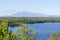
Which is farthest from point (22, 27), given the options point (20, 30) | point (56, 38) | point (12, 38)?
point (56, 38)

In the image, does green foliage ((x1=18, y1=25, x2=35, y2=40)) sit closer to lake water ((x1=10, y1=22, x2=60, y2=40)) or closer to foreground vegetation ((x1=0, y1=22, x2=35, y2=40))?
foreground vegetation ((x1=0, y1=22, x2=35, y2=40))

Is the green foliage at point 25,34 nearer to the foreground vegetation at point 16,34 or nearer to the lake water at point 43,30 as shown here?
the foreground vegetation at point 16,34

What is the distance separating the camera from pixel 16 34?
1717cm

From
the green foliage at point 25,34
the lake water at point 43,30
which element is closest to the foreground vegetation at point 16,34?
the green foliage at point 25,34

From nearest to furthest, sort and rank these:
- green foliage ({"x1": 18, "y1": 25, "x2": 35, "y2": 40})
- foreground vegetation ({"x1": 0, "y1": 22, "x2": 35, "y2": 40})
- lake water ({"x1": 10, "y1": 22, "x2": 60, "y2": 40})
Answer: foreground vegetation ({"x1": 0, "y1": 22, "x2": 35, "y2": 40}) < green foliage ({"x1": 18, "y1": 25, "x2": 35, "y2": 40}) < lake water ({"x1": 10, "y1": 22, "x2": 60, "y2": 40})

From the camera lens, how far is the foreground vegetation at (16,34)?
1619 cm

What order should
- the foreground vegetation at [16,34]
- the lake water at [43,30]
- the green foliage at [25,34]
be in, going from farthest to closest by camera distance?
the lake water at [43,30] < the green foliage at [25,34] < the foreground vegetation at [16,34]

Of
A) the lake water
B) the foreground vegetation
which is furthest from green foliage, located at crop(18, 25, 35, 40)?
the lake water

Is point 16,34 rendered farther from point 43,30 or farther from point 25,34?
point 43,30

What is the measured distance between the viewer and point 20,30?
17.3m

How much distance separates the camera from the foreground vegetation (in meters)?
16.2

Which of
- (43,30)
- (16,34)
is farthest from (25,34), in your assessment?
(43,30)

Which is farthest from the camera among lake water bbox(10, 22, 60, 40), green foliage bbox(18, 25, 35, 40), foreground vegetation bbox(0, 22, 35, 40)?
lake water bbox(10, 22, 60, 40)

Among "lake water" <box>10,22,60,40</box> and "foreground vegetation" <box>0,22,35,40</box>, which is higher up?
"foreground vegetation" <box>0,22,35,40</box>
